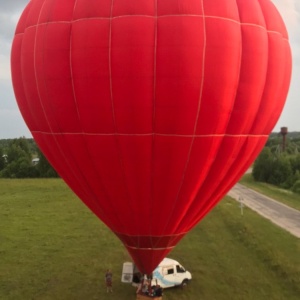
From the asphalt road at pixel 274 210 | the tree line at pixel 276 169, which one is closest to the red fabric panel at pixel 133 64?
the asphalt road at pixel 274 210

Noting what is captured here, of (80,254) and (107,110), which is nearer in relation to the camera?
(107,110)

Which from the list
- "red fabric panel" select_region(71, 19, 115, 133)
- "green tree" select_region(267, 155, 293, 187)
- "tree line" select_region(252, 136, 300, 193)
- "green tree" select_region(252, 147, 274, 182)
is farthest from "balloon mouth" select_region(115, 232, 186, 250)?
"green tree" select_region(252, 147, 274, 182)

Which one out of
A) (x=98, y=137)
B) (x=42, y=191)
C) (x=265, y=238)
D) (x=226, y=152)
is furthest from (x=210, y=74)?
(x=42, y=191)

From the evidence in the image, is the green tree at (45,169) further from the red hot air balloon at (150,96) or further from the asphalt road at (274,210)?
the red hot air balloon at (150,96)

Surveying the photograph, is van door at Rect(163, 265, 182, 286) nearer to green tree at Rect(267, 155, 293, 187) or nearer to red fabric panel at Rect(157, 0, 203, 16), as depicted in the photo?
red fabric panel at Rect(157, 0, 203, 16)

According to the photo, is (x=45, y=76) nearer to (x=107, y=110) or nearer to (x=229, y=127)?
(x=107, y=110)
